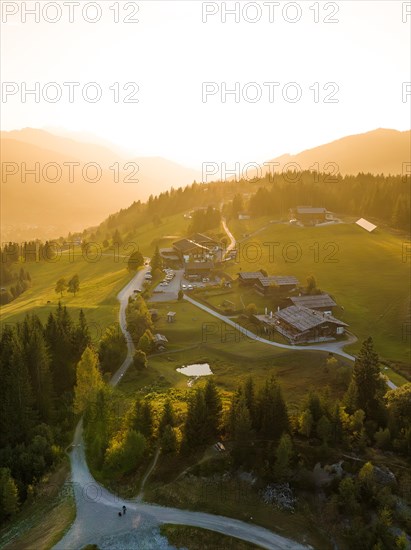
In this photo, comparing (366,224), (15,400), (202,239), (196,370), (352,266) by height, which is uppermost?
(366,224)

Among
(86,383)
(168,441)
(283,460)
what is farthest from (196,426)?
→ (86,383)

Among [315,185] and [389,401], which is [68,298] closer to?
[389,401]

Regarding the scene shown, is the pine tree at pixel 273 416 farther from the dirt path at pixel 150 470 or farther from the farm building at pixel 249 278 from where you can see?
the farm building at pixel 249 278

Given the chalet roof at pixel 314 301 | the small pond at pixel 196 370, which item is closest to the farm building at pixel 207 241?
the chalet roof at pixel 314 301

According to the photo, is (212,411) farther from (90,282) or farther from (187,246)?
(90,282)

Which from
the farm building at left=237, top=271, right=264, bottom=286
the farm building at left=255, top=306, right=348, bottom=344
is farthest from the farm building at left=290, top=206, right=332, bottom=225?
the farm building at left=255, top=306, right=348, bottom=344

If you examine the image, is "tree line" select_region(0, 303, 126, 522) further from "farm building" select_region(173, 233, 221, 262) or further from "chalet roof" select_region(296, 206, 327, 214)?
"chalet roof" select_region(296, 206, 327, 214)

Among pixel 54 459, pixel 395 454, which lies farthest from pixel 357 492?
pixel 54 459
